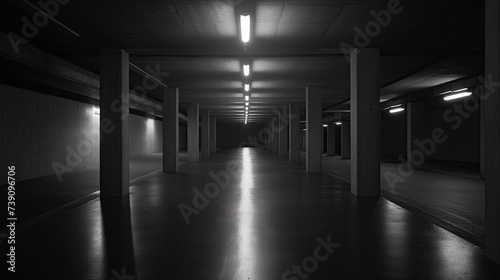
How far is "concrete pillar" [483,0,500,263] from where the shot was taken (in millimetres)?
4262

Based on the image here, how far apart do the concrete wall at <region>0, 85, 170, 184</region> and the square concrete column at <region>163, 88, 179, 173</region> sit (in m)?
4.41

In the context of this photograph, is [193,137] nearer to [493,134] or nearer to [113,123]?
[113,123]

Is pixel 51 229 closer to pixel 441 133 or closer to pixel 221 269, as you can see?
pixel 221 269

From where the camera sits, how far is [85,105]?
659 inches

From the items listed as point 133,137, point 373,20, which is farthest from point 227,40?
point 133,137

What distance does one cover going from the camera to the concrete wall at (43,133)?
439 inches

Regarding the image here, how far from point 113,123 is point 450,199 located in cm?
906

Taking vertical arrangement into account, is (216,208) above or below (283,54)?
below

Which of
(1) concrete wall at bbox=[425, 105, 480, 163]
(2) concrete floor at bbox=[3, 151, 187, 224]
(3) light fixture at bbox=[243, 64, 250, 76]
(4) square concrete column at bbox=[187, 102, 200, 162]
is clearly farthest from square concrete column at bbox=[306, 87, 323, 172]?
(1) concrete wall at bbox=[425, 105, 480, 163]

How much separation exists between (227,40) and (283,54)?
175 cm

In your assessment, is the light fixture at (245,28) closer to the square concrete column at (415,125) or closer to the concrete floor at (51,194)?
the concrete floor at (51,194)

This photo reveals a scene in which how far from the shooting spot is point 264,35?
789cm

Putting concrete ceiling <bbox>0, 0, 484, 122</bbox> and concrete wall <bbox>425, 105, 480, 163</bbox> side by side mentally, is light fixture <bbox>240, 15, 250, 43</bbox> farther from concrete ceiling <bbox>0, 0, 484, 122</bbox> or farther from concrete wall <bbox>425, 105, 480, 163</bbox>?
concrete wall <bbox>425, 105, 480, 163</bbox>

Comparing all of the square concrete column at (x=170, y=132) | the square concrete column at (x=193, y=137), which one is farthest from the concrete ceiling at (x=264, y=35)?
the square concrete column at (x=193, y=137)
